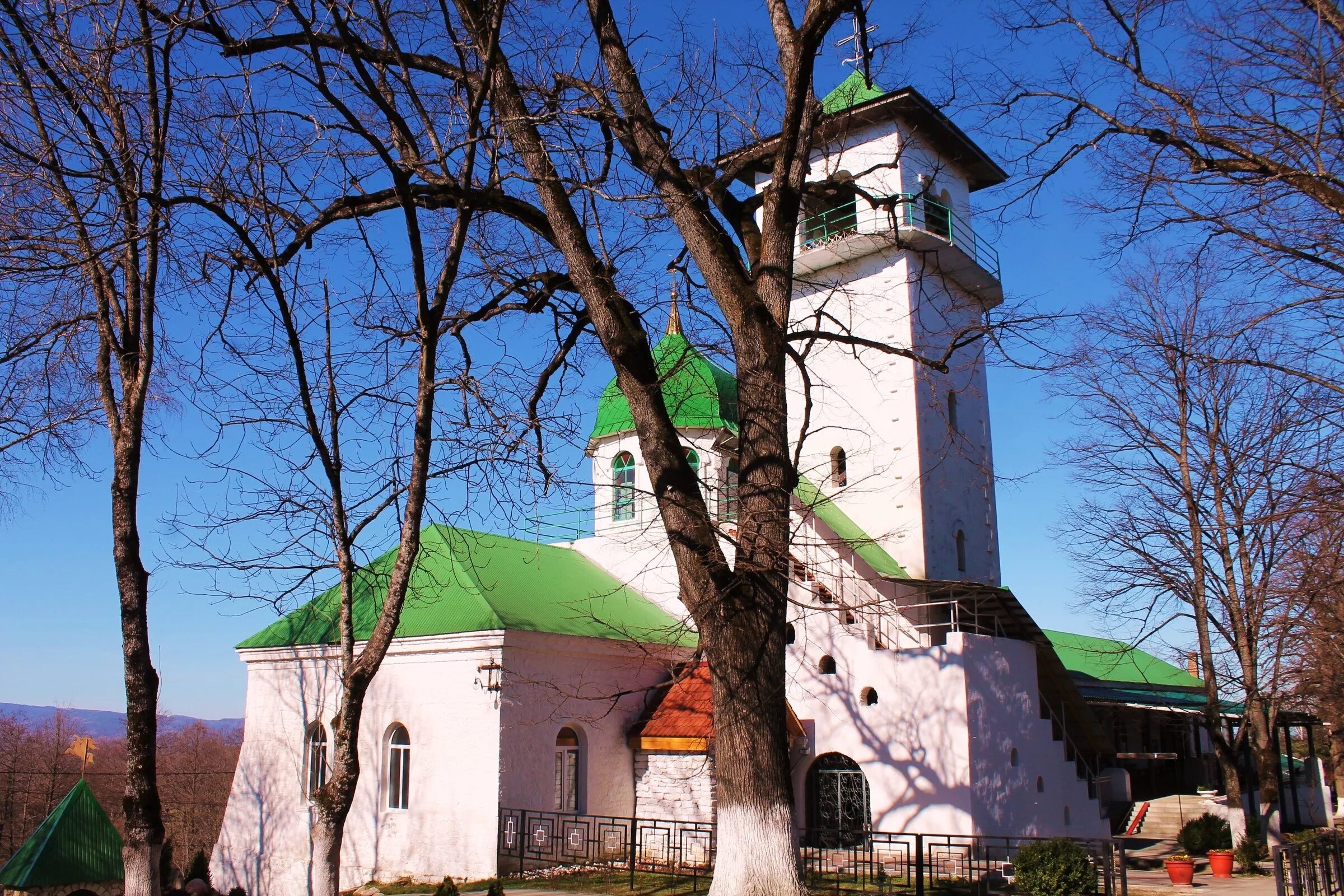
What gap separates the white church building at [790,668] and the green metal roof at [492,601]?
7cm

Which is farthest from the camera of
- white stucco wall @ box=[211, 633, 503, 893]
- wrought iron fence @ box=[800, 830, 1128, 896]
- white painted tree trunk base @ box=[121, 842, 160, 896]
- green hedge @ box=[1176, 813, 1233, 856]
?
green hedge @ box=[1176, 813, 1233, 856]

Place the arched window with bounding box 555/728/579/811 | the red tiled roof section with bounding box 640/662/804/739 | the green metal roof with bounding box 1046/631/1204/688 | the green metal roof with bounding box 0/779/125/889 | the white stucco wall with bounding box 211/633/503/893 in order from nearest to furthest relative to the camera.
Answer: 1. the green metal roof with bounding box 0/779/125/889
2. the white stucco wall with bounding box 211/633/503/893
3. the red tiled roof section with bounding box 640/662/804/739
4. the arched window with bounding box 555/728/579/811
5. the green metal roof with bounding box 1046/631/1204/688

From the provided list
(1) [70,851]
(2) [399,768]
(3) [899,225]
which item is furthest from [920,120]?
(1) [70,851]

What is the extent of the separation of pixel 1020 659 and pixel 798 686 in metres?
3.96

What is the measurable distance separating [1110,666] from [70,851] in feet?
100

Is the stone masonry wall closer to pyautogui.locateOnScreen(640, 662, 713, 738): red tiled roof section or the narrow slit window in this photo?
pyautogui.locateOnScreen(640, 662, 713, 738): red tiled roof section

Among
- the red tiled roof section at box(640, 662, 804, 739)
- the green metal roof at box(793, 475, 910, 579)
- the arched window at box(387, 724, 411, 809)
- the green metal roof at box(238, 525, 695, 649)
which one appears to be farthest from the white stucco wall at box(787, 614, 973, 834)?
the arched window at box(387, 724, 411, 809)

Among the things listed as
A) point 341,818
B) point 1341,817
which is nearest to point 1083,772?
point 341,818

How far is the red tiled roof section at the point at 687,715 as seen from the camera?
18.0 m

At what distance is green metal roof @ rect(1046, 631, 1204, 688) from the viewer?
3516 cm

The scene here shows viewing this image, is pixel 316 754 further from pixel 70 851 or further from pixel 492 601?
pixel 70 851

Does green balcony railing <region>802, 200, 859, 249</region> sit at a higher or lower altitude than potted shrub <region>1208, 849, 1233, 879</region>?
higher

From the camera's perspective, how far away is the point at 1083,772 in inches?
838

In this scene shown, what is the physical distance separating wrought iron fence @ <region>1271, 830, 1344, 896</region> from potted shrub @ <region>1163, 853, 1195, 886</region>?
6626 millimetres
